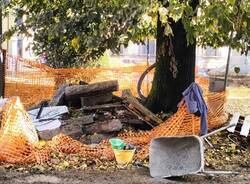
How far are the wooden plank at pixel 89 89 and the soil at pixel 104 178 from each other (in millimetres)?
3396

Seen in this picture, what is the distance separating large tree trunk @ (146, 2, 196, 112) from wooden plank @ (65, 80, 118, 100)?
1.06 meters

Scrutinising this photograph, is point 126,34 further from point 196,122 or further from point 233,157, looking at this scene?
point 233,157

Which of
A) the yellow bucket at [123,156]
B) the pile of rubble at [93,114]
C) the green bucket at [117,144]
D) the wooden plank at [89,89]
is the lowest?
the yellow bucket at [123,156]

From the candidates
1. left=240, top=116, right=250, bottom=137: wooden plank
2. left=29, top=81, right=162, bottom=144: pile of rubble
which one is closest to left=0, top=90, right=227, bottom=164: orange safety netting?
left=29, top=81, right=162, bottom=144: pile of rubble

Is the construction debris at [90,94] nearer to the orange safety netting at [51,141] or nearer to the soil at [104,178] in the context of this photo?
the orange safety netting at [51,141]

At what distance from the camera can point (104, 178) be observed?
23.3 ft

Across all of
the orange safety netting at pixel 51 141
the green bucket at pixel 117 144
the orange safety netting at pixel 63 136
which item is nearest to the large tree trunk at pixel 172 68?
the orange safety netting at pixel 63 136

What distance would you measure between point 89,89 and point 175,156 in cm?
364

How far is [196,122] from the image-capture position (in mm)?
8969

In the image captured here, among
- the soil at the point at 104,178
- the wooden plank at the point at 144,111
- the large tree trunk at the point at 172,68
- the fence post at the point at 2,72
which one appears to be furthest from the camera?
the fence post at the point at 2,72

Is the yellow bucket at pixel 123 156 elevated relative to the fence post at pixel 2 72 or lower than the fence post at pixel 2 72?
lower

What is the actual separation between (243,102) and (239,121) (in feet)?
25.7

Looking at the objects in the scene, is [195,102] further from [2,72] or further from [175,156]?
[2,72]

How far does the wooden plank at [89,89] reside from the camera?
34.8 ft
